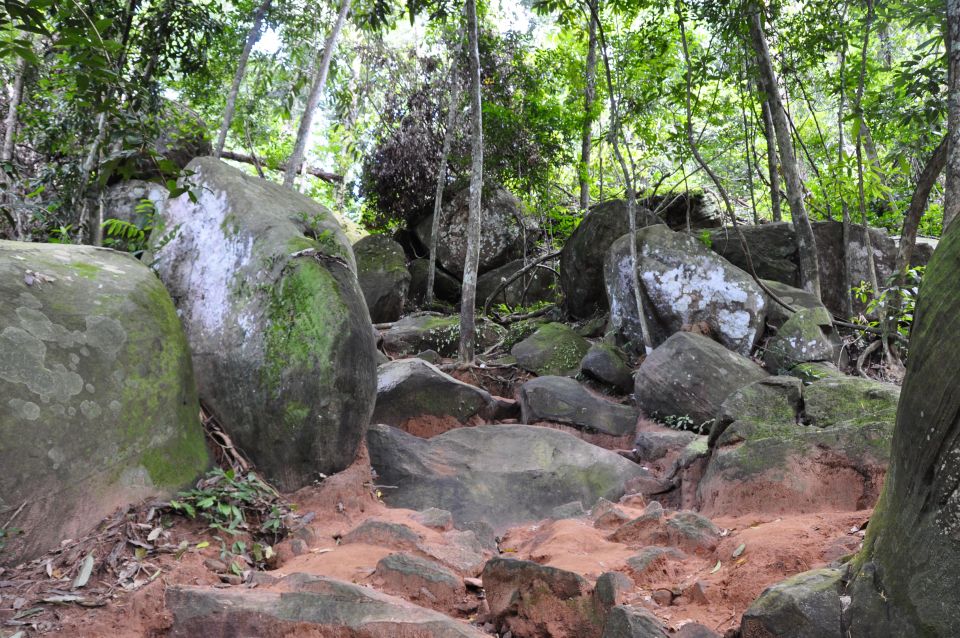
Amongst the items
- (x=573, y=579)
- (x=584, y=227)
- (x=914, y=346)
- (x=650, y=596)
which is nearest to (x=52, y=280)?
(x=573, y=579)

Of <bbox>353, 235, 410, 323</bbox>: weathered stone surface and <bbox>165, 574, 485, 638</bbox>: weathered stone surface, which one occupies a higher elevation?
<bbox>353, 235, 410, 323</bbox>: weathered stone surface

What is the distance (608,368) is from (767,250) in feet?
12.1

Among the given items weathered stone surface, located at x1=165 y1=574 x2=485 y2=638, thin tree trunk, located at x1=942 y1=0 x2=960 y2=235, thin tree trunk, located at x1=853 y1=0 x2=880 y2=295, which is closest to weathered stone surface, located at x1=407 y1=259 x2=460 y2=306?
thin tree trunk, located at x1=853 y1=0 x2=880 y2=295

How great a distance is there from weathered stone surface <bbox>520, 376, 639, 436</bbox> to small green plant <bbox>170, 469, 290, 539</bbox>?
12.6 feet

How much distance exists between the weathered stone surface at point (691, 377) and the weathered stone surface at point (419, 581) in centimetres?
457

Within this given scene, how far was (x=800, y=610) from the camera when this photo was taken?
2508 mm

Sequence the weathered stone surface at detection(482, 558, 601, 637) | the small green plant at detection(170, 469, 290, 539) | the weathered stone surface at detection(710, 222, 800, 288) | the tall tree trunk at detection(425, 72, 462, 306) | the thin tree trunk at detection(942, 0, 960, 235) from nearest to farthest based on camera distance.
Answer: the weathered stone surface at detection(482, 558, 601, 637) → the small green plant at detection(170, 469, 290, 539) → the thin tree trunk at detection(942, 0, 960, 235) → the weathered stone surface at detection(710, 222, 800, 288) → the tall tree trunk at detection(425, 72, 462, 306)

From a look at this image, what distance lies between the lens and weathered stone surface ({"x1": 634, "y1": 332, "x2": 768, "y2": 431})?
755 centimetres

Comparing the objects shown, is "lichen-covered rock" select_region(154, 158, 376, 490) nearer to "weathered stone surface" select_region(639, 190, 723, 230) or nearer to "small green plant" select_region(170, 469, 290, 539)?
"small green plant" select_region(170, 469, 290, 539)

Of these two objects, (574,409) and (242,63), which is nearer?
(574,409)

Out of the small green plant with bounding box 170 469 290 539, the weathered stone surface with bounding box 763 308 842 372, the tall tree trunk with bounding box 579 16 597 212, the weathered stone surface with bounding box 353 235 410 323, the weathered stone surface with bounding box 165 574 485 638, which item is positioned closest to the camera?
the weathered stone surface with bounding box 165 574 485 638

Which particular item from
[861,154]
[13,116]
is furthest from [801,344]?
[13,116]

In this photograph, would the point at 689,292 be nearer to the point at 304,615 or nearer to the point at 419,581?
the point at 419,581

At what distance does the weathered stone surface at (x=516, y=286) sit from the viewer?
47.3ft
